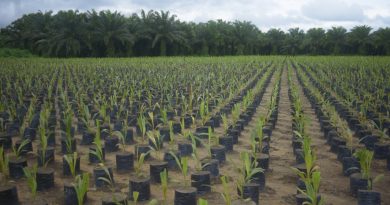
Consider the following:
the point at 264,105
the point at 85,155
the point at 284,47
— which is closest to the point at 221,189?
the point at 85,155

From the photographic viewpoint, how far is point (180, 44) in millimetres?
38281

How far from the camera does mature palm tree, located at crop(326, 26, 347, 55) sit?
153ft

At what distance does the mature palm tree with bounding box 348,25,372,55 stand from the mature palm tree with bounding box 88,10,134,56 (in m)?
26.1

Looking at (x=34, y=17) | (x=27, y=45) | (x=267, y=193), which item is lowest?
(x=267, y=193)

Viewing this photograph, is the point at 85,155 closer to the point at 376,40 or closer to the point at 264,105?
the point at 264,105

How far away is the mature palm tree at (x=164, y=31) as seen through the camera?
35.9 m

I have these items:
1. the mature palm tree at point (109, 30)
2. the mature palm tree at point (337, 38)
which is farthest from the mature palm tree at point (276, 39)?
the mature palm tree at point (109, 30)

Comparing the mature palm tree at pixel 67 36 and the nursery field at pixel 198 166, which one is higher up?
the mature palm tree at pixel 67 36

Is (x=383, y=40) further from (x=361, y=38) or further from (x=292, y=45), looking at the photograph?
(x=292, y=45)

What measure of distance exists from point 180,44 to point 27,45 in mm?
14124

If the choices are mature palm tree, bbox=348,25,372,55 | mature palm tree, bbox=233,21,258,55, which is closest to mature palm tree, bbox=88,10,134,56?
mature palm tree, bbox=233,21,258,55

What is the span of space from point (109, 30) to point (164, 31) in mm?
5525

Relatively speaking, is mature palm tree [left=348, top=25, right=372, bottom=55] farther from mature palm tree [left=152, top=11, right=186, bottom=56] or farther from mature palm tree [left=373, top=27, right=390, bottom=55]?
mature palm tree [left=152, top=11, right=186, bottom=56]

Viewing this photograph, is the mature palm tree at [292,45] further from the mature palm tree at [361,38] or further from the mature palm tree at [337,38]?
the mature palm tree at [361,38]
